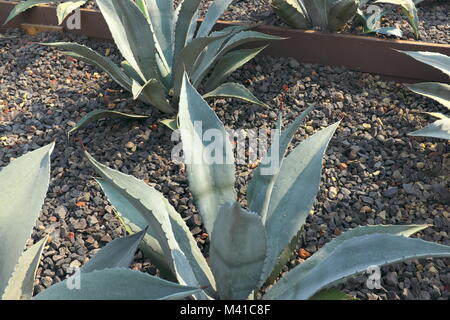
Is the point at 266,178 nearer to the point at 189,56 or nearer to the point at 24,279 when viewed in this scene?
the point at 24,279

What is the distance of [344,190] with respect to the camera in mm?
1460

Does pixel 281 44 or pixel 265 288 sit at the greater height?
pixel 281 44

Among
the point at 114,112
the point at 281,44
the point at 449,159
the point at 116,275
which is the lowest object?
the point at 116,275

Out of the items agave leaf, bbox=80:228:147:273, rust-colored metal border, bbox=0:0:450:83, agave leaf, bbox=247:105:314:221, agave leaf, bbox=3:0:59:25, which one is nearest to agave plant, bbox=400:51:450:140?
rust-colored metal border, bbox=0:0:450:83

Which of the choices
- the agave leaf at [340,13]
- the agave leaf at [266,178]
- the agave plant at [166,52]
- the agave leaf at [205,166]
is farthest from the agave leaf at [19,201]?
the agave leaf at [340,13]

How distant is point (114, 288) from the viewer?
85cm

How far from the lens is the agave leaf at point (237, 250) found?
794 mm

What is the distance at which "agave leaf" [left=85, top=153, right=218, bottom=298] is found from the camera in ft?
2.93

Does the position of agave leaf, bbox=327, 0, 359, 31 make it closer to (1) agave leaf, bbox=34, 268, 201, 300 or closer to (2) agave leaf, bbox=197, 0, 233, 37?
(2) agave leaf, bbox=197, 0, 233, 37

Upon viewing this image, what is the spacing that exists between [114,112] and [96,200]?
13.2 inches

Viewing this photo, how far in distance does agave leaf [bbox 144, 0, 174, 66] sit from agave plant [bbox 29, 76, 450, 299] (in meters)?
0.70

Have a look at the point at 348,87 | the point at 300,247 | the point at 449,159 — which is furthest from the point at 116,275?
the point at 348,87

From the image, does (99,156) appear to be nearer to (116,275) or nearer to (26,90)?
(26,90)

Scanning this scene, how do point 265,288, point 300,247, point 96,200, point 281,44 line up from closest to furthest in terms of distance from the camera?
point 265,288 < point 300,247 < point 96,200 < point 281,44
